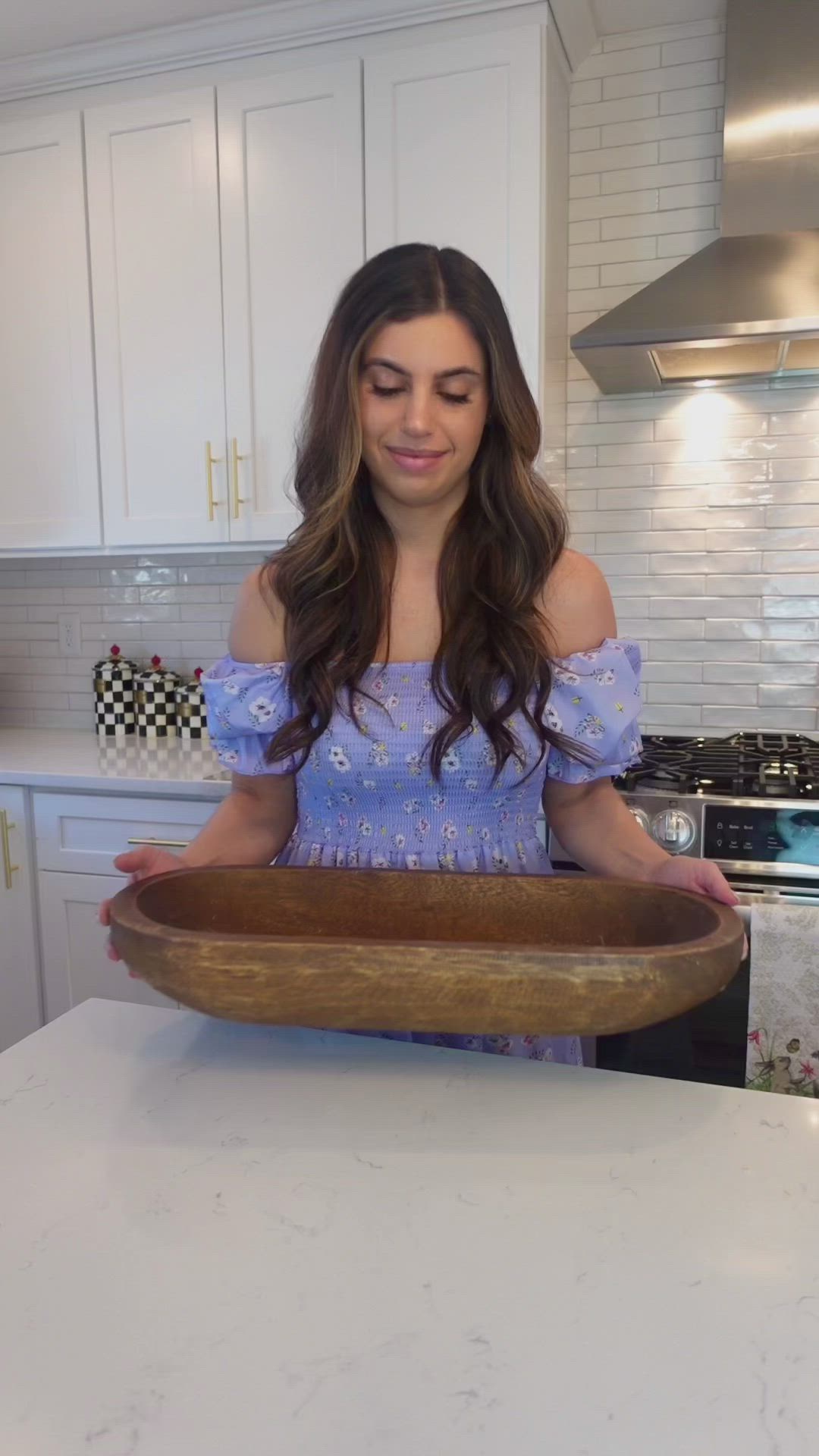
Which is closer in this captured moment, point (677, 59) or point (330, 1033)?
point (330, 1033)

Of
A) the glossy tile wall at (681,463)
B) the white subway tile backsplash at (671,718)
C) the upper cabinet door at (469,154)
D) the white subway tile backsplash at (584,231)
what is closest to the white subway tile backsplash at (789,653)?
the glossy tile wall at (681,463)

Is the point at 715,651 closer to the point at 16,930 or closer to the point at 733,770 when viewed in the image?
the point at 733,770

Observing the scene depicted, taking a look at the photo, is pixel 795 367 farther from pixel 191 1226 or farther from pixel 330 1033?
pixel 191 1226

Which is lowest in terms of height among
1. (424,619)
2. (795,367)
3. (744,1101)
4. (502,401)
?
(744,1101)

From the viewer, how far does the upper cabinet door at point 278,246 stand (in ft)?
7.15

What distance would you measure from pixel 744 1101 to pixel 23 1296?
503 millimetres

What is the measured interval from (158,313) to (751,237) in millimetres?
1311

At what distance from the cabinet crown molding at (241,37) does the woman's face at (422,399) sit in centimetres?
139

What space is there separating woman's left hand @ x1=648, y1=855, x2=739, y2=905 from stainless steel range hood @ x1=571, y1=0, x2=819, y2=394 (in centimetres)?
133

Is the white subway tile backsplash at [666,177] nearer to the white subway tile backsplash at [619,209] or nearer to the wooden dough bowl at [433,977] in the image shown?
Answer: the white subway tile backsplash at [619,209]

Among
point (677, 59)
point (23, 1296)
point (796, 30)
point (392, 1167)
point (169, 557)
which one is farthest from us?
point (169, 557)

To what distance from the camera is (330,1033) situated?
87 centimetres

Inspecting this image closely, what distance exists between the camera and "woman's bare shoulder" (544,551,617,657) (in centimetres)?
118

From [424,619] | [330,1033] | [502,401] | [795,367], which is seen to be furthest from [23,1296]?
[795,367]
